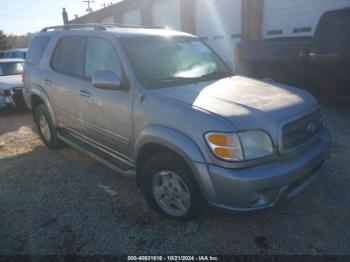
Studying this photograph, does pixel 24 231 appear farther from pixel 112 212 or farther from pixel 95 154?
pixel 95 154

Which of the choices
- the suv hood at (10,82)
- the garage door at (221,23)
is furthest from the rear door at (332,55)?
the suv hood at (10,82)

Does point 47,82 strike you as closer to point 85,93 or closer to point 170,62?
point 85,93

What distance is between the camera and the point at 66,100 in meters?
4.28

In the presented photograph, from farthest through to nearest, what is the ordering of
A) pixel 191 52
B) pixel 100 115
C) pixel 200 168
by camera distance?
1. pixel 191 52
2. pixel 100 115
3. pixel 200 168

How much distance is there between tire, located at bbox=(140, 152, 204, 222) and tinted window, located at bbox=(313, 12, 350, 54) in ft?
15.7

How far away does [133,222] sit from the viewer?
3.15 metres

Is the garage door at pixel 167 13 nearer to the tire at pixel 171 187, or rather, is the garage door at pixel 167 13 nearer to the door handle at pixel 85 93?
the door handle at pixel 85 93

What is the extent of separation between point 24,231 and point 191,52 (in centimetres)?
268

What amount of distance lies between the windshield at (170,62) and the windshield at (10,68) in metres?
7.15

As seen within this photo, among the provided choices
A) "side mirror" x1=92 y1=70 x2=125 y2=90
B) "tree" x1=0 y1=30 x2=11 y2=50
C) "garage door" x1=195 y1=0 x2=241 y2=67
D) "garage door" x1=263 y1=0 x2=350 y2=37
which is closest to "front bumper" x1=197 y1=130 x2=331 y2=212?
"side mirror" x1=92 y1=70 x2=125 y2=90

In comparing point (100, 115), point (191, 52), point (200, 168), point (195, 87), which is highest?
point (191, 52)

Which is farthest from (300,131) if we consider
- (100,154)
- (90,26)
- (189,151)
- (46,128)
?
(46,128)

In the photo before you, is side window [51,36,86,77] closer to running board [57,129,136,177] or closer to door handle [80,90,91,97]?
door handle [80,90,91,97]

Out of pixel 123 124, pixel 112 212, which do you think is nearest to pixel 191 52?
pixel 123 124
